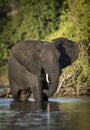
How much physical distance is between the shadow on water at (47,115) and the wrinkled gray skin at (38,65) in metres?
0.42

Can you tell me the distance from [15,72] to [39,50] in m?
1.71

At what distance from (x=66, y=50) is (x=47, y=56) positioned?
69.9 inches

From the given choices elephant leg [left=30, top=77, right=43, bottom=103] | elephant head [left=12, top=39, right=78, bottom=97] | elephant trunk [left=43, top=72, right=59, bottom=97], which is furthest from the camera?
elephant leg [left=30, top=77, right=43, bottom=103]

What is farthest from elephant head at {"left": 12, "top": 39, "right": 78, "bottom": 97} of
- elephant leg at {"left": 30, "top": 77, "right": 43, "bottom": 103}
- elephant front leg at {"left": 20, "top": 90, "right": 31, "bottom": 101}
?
elephant front leg at {"left": 20, "top": 90, "right": 31, "bottom": 101}

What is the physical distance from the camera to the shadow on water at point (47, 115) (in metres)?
15.4

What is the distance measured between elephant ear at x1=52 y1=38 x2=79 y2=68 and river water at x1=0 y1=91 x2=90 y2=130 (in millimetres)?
1182

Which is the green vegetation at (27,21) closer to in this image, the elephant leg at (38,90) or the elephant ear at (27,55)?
the elephant ear at (27,55)

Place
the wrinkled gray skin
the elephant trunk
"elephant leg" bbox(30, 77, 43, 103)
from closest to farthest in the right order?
the elephant trunk
the wrinkled gray skin
"elephant leg" bbox(30, 77, 43, 103)

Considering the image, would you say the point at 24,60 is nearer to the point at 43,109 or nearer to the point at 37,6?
the point at 43,109

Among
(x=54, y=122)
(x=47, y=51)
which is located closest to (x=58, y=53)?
(x=47, y=51)

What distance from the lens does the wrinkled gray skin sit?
20.0 meters

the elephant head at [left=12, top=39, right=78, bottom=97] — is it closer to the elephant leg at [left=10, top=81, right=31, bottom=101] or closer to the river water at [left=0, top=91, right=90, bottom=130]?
the river water at [left=0, top=91, right=90, bottom=130]

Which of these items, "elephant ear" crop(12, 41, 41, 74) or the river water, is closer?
the river water

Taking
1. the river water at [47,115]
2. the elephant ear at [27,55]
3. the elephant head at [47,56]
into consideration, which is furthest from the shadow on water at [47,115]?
the elephant ear at [27,55]
